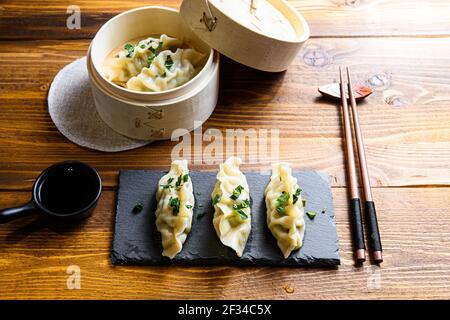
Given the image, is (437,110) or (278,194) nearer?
(278,194)

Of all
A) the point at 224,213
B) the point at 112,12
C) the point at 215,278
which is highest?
the point at 112,12

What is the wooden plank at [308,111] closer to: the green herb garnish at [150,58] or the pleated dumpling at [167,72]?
the pleated dumpling at [167,72]

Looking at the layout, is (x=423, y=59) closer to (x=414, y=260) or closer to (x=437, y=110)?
(x=437, y=110)

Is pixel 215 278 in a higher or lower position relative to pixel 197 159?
A: lower

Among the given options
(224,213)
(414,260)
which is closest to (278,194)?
(224,213)

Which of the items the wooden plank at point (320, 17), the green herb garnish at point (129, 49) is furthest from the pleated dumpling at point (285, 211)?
the wooden plank at point (320, 17)

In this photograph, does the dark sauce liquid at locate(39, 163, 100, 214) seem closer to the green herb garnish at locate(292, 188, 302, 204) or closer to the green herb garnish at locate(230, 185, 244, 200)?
the green herb garnish at locate(230, 185, 244, 200)
